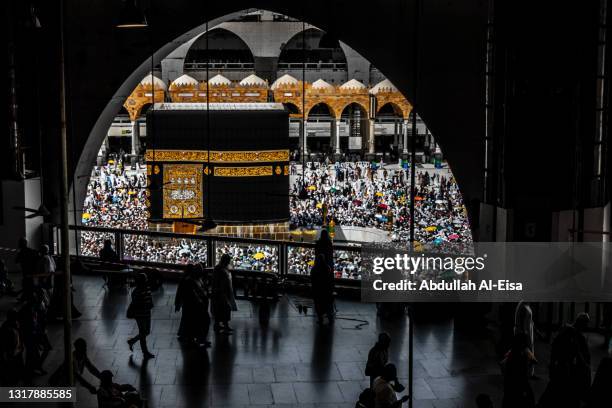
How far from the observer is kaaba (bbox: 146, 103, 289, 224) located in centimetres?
1638

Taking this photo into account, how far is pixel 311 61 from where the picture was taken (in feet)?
103

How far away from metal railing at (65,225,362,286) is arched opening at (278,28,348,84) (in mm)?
20536

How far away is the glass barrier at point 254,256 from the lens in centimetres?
988

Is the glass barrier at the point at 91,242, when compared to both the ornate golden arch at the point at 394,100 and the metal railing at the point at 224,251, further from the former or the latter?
the ornate golden arch at the point at 394,100

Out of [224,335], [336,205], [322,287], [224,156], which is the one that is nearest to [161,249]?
[224,335]

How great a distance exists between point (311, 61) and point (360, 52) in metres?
21.9

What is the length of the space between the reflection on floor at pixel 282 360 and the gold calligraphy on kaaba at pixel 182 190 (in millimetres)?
7689

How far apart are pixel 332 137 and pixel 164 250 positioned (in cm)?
1931

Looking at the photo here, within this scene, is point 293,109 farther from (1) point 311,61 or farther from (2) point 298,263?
(2) point 298,263

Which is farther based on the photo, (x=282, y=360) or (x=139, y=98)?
(x=139, y=98)

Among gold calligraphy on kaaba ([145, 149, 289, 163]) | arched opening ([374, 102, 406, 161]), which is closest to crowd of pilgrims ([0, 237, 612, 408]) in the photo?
gold calligraphy on kaaba ([145, 149, 289, 163])

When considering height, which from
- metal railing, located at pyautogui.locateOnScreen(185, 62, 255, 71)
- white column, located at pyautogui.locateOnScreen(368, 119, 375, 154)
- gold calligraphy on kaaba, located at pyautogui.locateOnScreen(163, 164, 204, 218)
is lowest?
gold calligraphy on kaaba, located at pyautogui.locateOnScreen(163, 164, 204, 218)

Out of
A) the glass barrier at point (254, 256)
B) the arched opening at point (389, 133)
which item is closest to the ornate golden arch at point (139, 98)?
the arched opening at point (389, 133)

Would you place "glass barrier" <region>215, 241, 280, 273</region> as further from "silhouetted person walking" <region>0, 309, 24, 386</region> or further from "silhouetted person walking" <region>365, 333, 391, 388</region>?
"silhouetted person walking" <region>365, 333, 391, 388</region>
